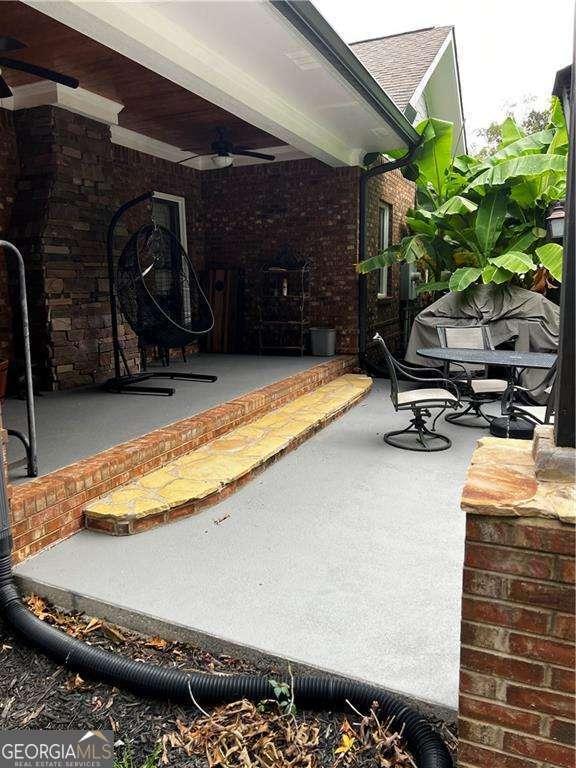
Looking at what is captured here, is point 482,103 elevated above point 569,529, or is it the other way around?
point 482,103

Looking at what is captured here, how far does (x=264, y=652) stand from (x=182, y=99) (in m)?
5.45

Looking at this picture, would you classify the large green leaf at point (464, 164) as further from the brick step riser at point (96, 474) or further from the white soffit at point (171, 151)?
the brick step riser at point (96, 474)

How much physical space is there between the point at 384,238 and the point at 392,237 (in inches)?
11.8

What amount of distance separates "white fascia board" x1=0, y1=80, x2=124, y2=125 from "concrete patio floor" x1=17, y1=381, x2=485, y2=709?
163 inches

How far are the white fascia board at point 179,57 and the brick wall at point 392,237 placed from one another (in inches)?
97.9

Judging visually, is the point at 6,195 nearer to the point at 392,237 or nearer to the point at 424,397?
the point at 424,397

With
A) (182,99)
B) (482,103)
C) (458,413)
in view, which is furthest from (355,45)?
(482,103)

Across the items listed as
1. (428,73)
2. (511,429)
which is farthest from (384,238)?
(511,429)

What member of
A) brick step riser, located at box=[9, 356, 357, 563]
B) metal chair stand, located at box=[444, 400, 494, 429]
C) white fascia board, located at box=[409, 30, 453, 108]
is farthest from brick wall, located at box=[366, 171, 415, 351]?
brick step riser, located at box=[9, 356, 357, 563]

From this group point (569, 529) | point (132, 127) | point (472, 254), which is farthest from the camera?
point (472, 254)

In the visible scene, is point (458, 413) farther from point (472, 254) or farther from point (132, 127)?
point (132, 127)

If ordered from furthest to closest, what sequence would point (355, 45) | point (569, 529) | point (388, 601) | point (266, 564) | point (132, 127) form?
point (355, 45) < point (132, 127) < point (266, 564) < point (388, 601) < point (569, 529)

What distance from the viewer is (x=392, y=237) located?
9.81 m

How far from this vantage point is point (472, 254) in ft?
25.3
